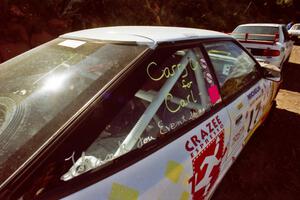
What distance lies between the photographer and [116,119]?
120 cm

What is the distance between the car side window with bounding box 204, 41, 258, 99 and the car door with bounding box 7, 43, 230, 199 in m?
0.37

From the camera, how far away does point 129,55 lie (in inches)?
56.4

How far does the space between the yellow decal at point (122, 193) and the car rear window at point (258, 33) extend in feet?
21.1

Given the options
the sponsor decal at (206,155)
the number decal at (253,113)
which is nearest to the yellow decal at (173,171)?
the sponsor decal at (206,155)

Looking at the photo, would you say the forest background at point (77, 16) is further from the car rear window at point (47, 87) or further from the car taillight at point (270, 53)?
the car taillight at point (270, 53)

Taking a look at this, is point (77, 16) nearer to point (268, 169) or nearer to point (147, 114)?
point (268, 169)

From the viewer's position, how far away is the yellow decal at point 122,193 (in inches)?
41.0

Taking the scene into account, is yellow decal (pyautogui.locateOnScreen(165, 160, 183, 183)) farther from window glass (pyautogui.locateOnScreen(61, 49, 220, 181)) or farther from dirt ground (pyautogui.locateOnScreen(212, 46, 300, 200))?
dirt ground (pyautogui.locateOnScreen(212, 46, 300, 200))

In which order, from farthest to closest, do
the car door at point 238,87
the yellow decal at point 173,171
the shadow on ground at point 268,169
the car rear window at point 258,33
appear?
the car rear window at point 258,33 < the shadow on ground at point 268,169 < the car door at point 238,87 < the yellow decal at point 173,171

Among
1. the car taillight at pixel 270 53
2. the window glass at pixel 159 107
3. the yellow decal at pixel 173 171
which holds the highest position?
the window glass at pixel 159 107

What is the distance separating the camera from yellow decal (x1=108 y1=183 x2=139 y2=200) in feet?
3.42

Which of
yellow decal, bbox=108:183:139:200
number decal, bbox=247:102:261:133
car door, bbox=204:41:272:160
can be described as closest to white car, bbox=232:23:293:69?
car door, bbox=204:41:272:160

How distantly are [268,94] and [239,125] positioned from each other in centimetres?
119

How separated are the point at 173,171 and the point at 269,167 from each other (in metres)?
2.41
